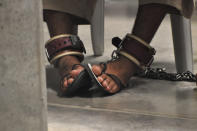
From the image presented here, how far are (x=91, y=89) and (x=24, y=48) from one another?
2.37ft

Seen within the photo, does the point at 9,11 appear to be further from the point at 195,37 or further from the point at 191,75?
the point at 195,37

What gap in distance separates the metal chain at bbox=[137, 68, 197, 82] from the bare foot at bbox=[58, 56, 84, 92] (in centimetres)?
32

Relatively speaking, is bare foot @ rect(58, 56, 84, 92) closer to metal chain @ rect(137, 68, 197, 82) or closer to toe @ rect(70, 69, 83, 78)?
toe @ rect(70, 69, 83, 78)

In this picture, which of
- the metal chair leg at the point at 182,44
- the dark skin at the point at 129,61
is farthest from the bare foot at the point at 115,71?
the metal chair leg at the point at 182,44

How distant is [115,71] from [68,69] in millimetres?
143

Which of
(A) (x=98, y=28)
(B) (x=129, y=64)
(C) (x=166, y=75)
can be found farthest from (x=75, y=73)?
(A) (x=98, y=28)

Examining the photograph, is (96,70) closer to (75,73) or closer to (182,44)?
(75,73)

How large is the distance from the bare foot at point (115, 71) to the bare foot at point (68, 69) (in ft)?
0.18

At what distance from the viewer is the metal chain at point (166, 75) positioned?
1.66 metres

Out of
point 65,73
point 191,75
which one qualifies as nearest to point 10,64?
point 65,73

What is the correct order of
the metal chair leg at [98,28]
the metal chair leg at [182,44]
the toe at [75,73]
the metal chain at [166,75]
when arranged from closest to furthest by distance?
1. the toe at [75,73]
2. the metal chain at [166,75]
3. the metal chair leg at [182,44]
4. the metal chair leg at [98,28]

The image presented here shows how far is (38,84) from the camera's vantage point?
0.83 metres

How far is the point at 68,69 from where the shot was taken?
57.5 inches

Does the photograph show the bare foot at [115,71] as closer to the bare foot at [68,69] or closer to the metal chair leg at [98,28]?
the bare foot at [68,69]
